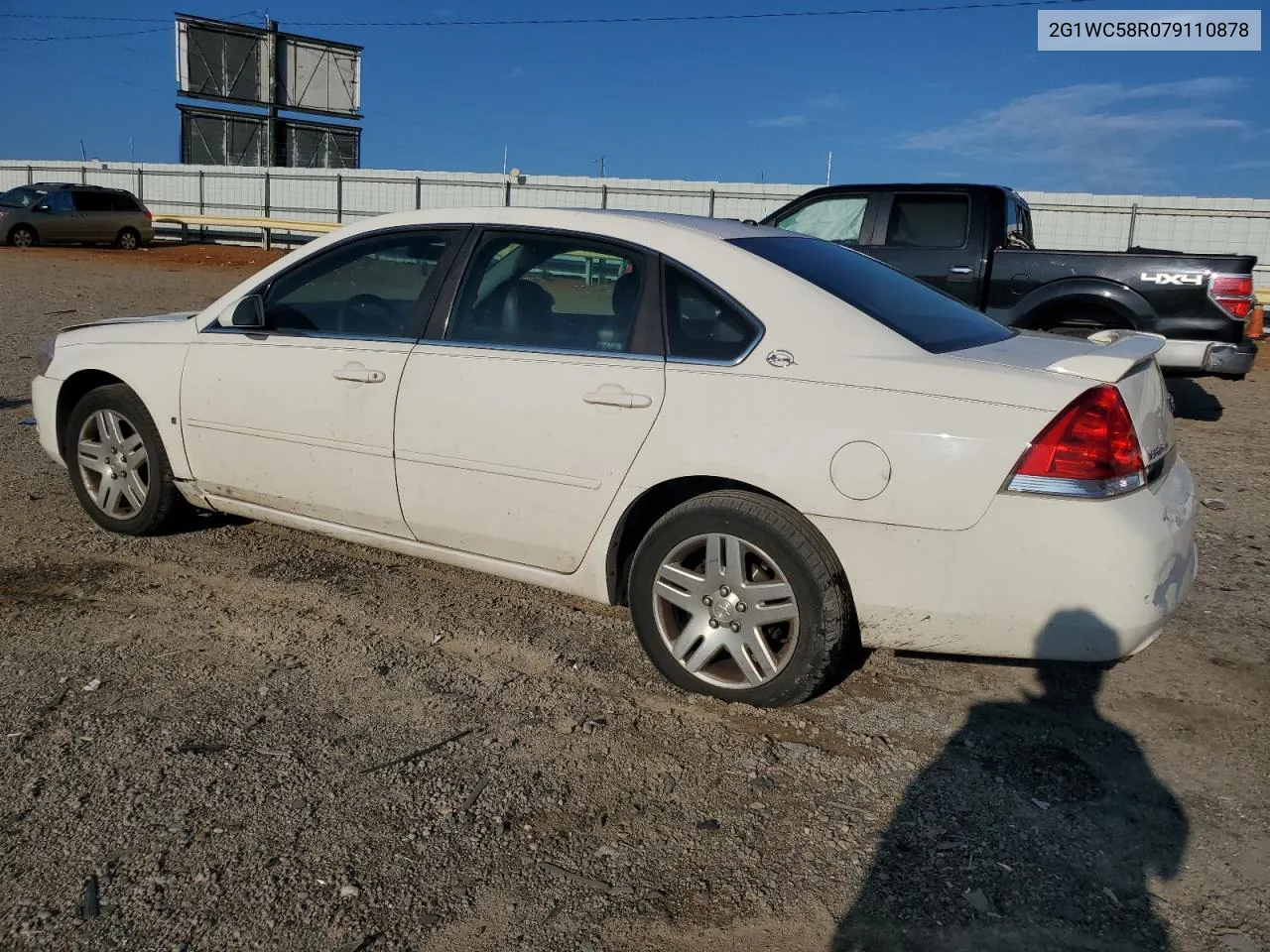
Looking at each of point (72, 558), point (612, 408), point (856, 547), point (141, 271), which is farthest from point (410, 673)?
point (141, 271)

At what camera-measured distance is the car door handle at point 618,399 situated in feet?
11.7

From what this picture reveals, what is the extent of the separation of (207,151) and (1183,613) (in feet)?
125

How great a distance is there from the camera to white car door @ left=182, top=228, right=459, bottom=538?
4.16 m

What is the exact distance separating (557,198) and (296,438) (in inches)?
936

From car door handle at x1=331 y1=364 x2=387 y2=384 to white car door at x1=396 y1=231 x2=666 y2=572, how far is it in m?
0.14

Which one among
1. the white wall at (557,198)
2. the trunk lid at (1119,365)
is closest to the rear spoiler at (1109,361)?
the trunk lid at (1119,365)

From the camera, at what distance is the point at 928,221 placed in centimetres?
917

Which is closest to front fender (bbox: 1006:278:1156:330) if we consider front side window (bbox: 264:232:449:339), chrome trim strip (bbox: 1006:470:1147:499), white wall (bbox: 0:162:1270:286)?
front side window (bbox: 264:232:449:339)

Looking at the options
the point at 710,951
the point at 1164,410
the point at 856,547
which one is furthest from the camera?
the point at 1164,410

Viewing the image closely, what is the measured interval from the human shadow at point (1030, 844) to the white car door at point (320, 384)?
7.21 ft

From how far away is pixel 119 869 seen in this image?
103 inches

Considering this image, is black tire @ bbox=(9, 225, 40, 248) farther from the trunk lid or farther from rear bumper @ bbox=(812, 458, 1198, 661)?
rear bumper @ bbox=(812, 458, 1198, 661)

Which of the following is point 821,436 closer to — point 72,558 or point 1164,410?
point 1164,410

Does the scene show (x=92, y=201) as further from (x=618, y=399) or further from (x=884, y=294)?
(x=884, y=294)
